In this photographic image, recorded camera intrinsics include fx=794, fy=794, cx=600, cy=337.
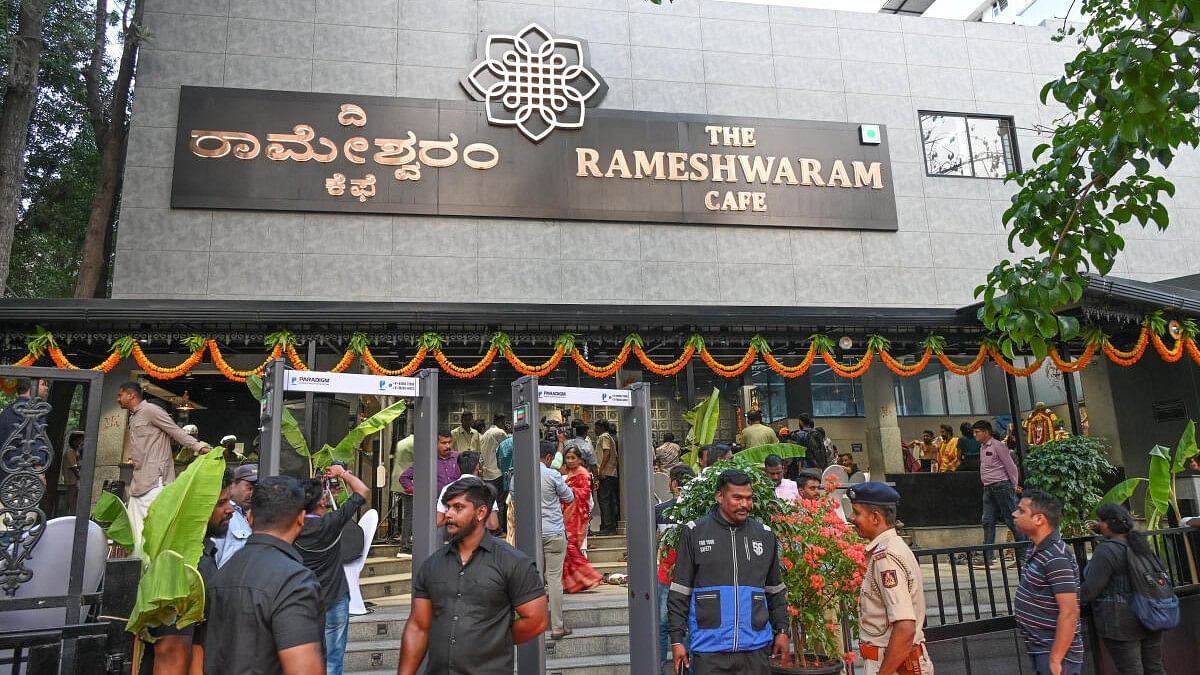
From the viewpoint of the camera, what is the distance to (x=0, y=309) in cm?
1016

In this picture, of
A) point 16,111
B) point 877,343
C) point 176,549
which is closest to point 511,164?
point 877,343

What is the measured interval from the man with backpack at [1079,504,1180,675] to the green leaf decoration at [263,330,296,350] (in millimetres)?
9747

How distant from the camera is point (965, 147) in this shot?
1625 centimetres

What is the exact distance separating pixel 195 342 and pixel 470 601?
28.6 feet

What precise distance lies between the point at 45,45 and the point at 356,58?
23.1ft

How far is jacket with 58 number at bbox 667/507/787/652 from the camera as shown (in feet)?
15.7

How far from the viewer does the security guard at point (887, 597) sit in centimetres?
438

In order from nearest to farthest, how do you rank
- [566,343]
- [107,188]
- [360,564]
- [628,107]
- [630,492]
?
[630,492] → [360,564] → [566,343] → [628,107] → [107,188]

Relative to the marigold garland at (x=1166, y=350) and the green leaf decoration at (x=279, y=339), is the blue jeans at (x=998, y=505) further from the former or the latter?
the green leaf decoration at (x=279, y=339)

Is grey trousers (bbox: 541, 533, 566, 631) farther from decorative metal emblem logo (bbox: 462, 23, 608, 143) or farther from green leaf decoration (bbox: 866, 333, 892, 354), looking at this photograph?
decorative metal emblem logo (bbox: 462, 23, 608, 143)

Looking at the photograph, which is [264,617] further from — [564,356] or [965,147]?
[965,147]

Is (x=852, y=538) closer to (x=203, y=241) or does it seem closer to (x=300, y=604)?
(x=300, y=604)

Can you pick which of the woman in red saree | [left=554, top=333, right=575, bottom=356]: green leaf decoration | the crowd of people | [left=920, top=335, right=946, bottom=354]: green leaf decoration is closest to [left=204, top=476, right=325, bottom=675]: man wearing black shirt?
the crowd of people

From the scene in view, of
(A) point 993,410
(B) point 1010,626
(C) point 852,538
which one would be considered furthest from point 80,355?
(A) point 993,410
